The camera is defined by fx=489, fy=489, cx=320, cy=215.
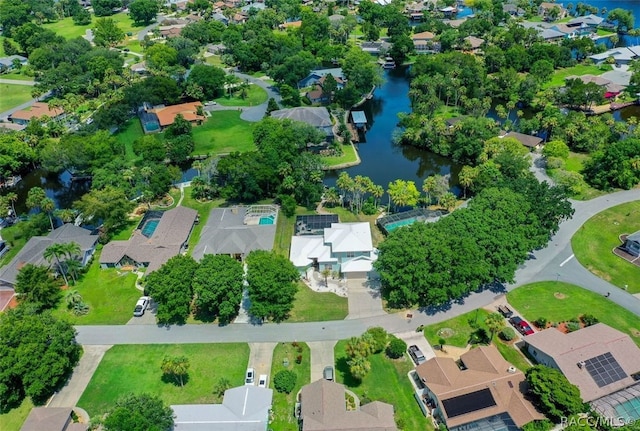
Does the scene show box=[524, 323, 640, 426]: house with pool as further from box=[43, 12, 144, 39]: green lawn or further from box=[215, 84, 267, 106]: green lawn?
box=[43, 12, 144, 39]: green lawn

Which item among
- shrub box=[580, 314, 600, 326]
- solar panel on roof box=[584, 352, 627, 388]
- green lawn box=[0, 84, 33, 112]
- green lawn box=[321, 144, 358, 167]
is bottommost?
green lawn box=[0, 84, 33, 112]

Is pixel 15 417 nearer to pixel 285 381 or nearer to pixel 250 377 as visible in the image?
pixel 250 377

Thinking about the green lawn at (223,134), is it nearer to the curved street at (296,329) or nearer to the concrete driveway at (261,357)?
the curved street at (296,329)

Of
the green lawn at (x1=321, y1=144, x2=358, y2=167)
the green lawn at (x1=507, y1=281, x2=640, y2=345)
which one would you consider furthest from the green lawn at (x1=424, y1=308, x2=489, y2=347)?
the green lawn at (x1=321, y1=144, x2=358, y2=167)

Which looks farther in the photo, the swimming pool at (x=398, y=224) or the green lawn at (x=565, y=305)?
the swimming pool at (x=398, y=224)

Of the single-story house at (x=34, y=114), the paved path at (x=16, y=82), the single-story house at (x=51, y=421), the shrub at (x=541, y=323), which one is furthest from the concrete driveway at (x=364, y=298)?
the paved path at (x=16, y=82)

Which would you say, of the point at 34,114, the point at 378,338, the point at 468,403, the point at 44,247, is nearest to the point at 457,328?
the point at 378,338
